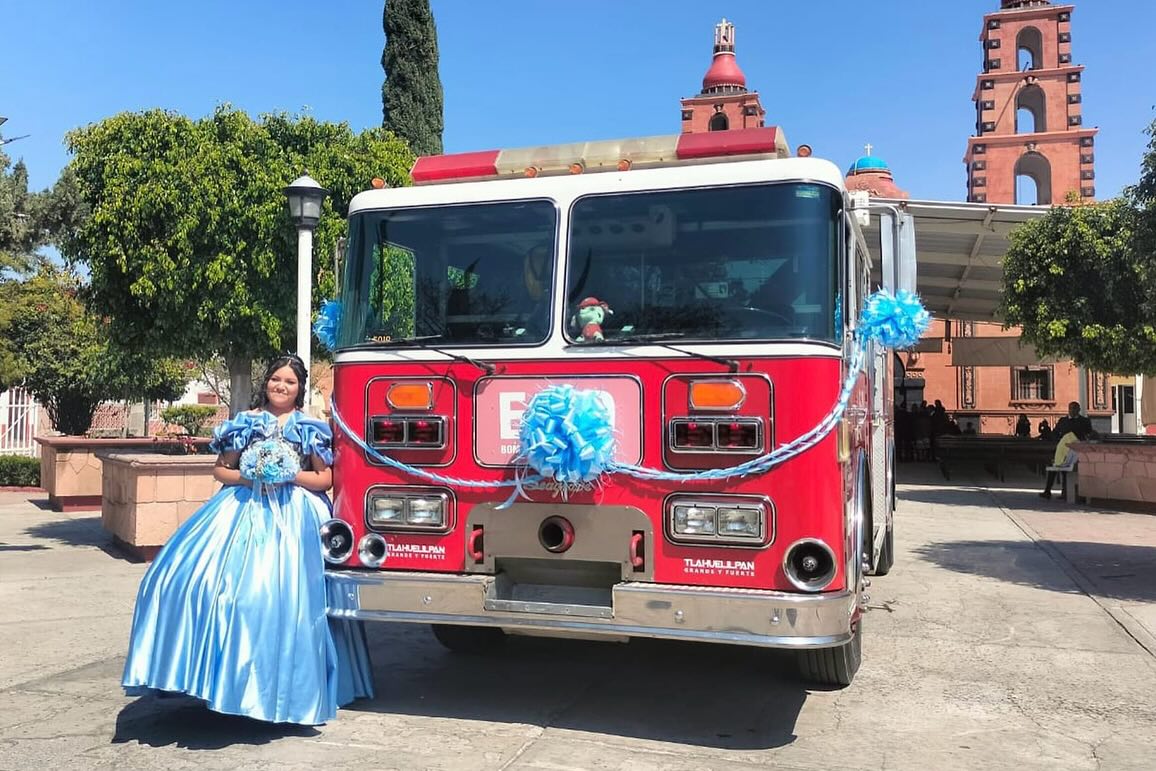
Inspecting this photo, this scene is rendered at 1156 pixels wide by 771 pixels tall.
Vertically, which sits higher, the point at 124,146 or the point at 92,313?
the point at 124,146

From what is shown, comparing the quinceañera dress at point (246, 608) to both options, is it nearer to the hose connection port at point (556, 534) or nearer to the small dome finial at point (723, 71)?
the hose connection port at point (556, 534)

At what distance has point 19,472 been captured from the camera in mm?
18266

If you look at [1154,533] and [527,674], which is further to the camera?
[1154,533]

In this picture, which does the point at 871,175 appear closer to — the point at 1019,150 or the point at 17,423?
the point at 1019,150

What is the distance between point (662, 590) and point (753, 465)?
65 cm

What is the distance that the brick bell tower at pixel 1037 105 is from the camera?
41.4 m

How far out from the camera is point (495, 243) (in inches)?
193

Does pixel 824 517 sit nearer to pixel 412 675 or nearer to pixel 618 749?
pixel 618 749

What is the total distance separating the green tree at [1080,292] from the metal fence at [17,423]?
19.2 meters

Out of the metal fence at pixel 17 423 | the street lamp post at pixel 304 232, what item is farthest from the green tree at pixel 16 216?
the metal fence at pixel 17 423

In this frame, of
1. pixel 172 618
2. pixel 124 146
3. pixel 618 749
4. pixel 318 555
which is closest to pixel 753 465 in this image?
pixel 618 749

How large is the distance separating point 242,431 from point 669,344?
2060 millimetres

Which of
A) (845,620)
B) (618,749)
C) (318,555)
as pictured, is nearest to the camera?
(845,620)

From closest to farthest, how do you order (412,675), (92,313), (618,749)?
(618,749) → (412,675) → (92,313)
